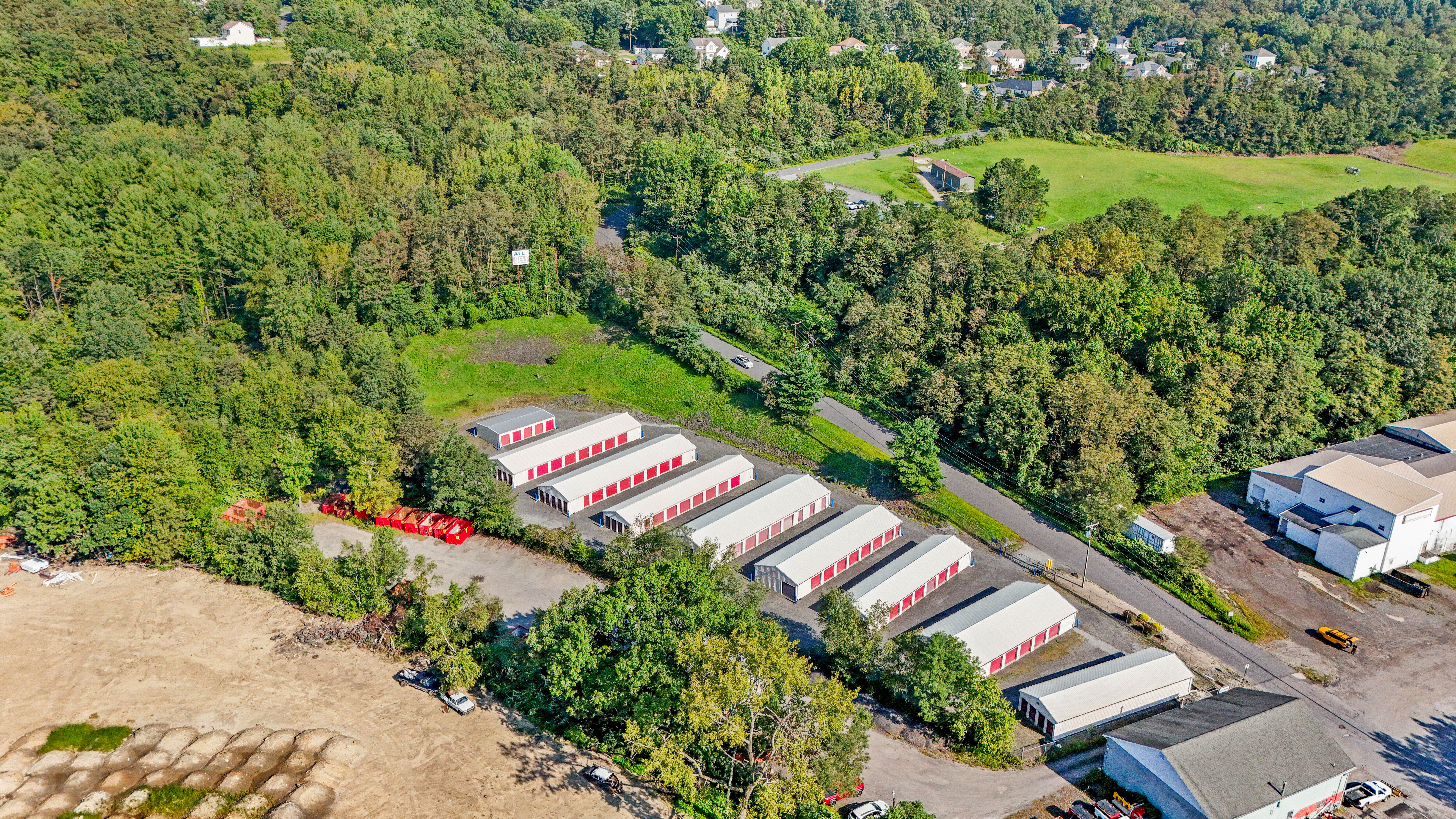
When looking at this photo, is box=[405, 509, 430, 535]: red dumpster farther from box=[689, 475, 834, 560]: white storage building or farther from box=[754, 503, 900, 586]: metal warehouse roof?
box=[754, 503, 900, 586]: metal warehouse roof

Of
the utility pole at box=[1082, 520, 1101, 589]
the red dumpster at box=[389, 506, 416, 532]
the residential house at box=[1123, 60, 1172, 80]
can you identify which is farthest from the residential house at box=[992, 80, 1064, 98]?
the red dumpster at box=[389, 506, 416, 532]

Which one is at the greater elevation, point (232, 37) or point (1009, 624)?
point (232, 37)

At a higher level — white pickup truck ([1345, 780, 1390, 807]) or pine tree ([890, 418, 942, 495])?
pine tree ([890, 418, 942, 495])

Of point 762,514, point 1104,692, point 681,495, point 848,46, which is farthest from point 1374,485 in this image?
point 848,46

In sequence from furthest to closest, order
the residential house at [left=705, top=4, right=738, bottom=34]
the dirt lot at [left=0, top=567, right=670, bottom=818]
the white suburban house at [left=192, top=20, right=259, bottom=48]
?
1. the residential house at [left=705, top=4, right=738, bottom=34]
2. the white suburban house at [left=192, top=20, right=259, bottom=48]
3. the dirt lot at [left=0, top=567, right=670, bottom=818]

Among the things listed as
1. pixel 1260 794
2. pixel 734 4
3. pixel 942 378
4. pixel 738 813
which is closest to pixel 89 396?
pixel 738 813

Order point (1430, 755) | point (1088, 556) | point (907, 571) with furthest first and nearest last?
point (1088, 556)
point (907, 571)
point (1430, 755)

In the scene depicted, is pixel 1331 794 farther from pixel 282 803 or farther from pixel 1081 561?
pixel 282 803

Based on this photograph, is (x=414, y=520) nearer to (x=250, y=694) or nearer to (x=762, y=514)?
(x=250, y=694)
